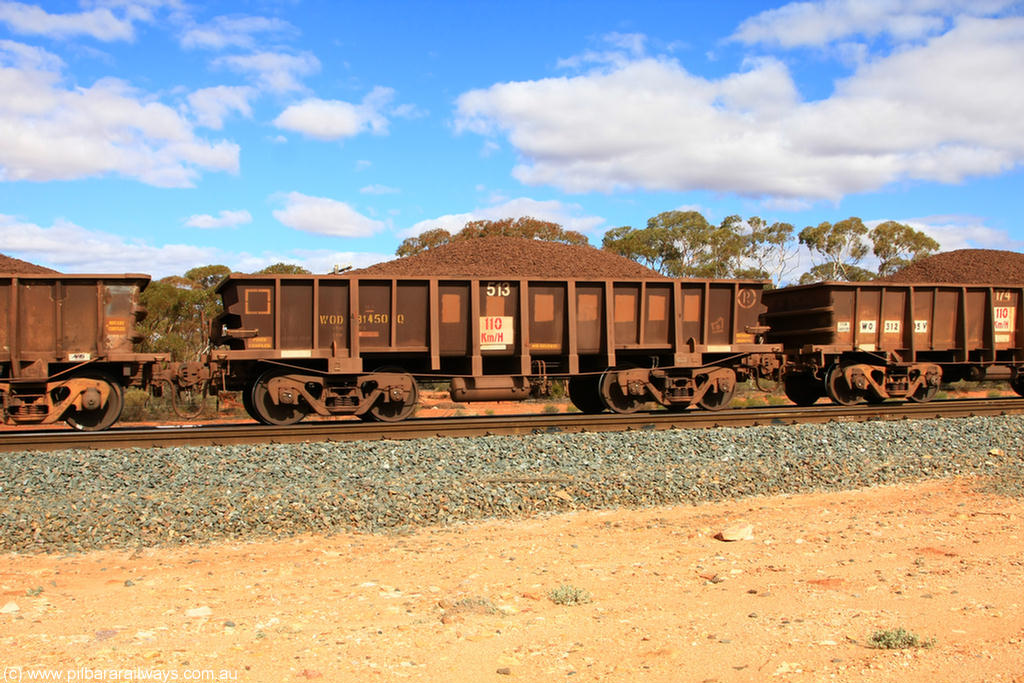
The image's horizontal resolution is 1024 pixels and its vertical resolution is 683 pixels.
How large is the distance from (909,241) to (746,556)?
6578 cm

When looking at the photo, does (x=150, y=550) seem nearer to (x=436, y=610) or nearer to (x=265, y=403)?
(x=436, y=610)

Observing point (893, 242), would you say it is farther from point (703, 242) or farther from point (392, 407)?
point (392, 407)

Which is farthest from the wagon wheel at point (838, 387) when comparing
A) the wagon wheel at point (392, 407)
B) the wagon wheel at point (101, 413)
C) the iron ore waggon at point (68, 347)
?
the wagon wheel at point (101, 413)

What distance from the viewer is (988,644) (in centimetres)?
471

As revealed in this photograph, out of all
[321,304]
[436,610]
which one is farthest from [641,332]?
[436,610]

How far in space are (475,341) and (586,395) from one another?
323 cm

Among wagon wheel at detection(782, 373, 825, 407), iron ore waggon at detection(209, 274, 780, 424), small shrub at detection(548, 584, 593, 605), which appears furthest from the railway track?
small shrub at detection(548, 584, 593, 605)

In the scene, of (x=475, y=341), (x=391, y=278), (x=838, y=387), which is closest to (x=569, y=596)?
(x=475, y=341)

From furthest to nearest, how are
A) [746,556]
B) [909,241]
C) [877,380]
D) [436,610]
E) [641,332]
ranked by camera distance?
1. [909,241]
2. [877,380]
3. [641,332]
4. [746,556]
5. [436,610]

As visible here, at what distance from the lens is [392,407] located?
13180 mm

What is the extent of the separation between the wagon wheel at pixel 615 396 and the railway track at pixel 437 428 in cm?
119

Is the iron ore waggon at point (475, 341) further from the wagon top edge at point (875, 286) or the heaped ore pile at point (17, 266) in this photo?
the heaped ore pile at point (17, 266)

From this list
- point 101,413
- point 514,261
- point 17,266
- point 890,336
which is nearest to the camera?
point 101,413

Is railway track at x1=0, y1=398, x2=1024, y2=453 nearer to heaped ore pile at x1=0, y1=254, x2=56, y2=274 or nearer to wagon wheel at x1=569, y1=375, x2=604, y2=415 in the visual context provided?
wagon wheel at x1=569, y1=375, x2=604, y2=415
